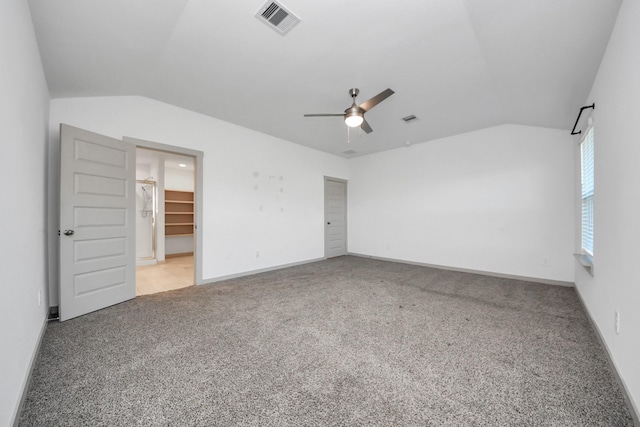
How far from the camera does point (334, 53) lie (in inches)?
98.9

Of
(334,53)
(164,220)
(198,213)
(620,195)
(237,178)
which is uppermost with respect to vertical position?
(334,53)

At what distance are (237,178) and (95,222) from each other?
6.76ft

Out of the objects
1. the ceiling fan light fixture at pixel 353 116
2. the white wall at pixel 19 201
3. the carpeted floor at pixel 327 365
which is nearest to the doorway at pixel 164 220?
the carpeted floor at pixel 327 365

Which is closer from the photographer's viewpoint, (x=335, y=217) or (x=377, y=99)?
(x=377, y=99)

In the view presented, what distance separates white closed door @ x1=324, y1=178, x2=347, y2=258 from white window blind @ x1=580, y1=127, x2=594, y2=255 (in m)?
4.47

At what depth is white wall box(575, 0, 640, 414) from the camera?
150 cm

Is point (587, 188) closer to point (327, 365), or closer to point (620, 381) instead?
point (620, 381)

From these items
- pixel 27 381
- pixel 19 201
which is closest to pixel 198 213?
pixel 19 201

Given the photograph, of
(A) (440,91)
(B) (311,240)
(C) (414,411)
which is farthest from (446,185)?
(C) (414,411)

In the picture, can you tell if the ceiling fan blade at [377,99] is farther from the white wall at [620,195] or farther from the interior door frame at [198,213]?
the interior door frame at [198,213]

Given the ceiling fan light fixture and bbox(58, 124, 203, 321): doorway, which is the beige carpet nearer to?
bbox(58, 124, 203, 321): doorway

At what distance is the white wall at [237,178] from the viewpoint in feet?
10.4

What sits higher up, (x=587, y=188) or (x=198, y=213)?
(x=587, y=188)

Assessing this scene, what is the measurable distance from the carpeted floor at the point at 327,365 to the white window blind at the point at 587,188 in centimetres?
82
